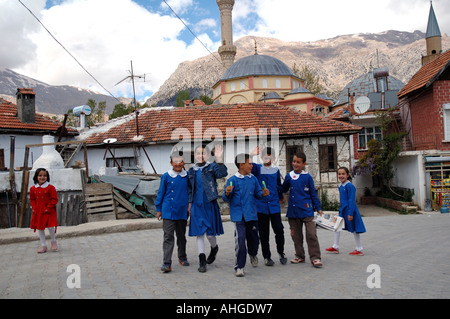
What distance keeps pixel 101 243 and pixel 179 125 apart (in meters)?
11.9

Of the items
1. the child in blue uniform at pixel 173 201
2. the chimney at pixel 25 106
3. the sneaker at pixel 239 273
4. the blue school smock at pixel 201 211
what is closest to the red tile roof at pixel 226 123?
the chimney at pixel 25 106

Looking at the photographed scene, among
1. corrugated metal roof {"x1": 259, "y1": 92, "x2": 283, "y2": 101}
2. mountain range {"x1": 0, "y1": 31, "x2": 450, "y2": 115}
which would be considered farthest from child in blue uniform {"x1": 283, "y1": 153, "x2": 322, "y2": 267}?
mountain range {"x1": 0, "y1": 31, "x2": 450, "y2": 115}

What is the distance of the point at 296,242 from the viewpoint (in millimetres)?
6289

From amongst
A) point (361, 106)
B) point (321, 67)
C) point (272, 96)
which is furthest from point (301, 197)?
point (321, 67)

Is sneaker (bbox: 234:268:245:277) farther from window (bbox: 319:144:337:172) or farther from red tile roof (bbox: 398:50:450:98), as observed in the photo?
red tile roof (bbox: 398:50:450:98)

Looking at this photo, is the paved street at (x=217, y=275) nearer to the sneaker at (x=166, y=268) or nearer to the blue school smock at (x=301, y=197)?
the sneaker at (x=166, y=268)

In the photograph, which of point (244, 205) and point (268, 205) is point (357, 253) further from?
point (244, 205)

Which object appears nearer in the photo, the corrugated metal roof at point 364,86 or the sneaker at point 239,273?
the sneaker at point 239,273

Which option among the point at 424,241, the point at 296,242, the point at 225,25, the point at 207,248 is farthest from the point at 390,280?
the point at 225,25

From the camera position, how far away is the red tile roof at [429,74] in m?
19.6

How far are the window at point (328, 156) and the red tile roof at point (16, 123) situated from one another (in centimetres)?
1328

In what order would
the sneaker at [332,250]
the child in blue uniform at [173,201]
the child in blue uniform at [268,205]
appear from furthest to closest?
the sneaker at [332,250]
the child in blue uniform at [268,205]
the child in blue uniform at [173,201]
